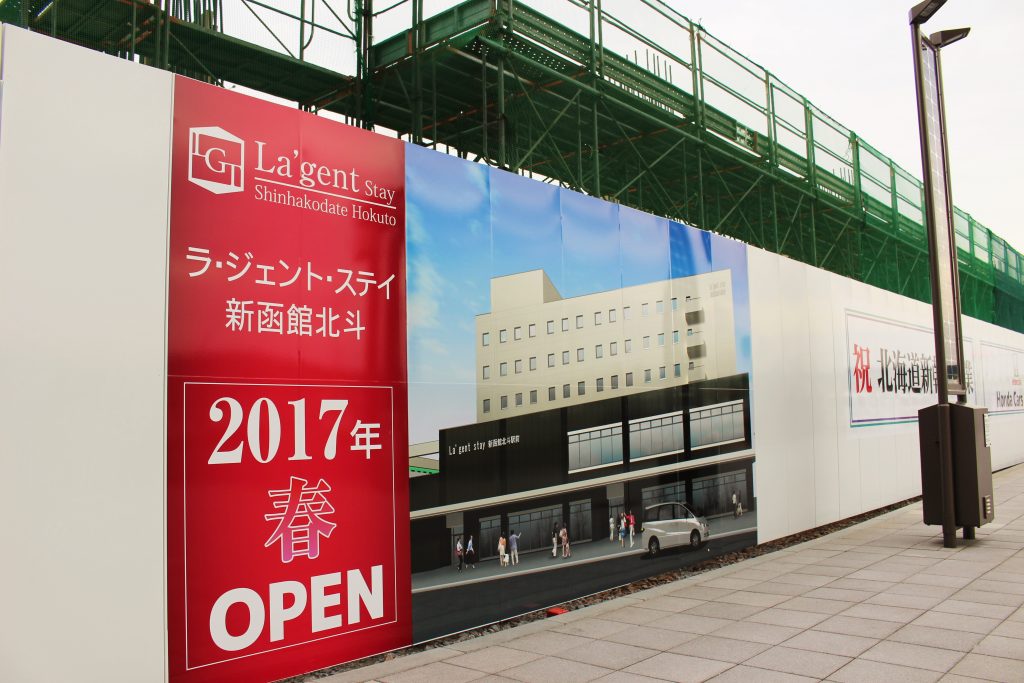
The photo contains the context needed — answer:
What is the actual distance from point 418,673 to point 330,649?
0.49 meters

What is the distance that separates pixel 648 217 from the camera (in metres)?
7.26

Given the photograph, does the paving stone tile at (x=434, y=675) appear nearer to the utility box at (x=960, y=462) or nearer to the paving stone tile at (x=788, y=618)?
the paving stone tile at (x=788, y=618)

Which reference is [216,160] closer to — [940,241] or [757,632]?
[757,632]

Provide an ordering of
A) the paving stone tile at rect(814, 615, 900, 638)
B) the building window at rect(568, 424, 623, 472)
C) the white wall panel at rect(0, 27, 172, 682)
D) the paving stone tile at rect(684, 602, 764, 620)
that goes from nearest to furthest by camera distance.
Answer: the white wall panel at rect(0, 27, 172, 682) → the paving stone tile at rect(814, 615, 900, 638) → the paving stone tile at rect(684, 602, 764, 620) → the building window at rect(568, 424, 623, 472)

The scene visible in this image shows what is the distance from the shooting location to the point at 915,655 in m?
4.57

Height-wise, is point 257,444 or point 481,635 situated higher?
point 257,444

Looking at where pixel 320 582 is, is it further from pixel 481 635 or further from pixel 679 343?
pixel 679 343

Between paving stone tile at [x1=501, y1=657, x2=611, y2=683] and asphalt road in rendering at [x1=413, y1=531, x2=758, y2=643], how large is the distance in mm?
685

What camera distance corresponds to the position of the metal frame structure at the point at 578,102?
11.6 meters

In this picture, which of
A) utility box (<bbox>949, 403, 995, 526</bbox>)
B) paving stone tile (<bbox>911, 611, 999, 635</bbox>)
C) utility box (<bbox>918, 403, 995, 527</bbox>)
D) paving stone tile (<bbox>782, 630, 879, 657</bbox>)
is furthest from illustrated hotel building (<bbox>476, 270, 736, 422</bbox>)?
paving stone tile (<bbox>911, 611, 999, 635</bbox>)

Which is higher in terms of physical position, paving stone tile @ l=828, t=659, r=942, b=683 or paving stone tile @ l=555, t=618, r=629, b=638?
paving stone tile @ l=828, t=659, r=942, b=683

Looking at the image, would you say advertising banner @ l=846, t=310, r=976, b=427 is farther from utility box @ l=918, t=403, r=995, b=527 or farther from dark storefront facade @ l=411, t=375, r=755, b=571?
dark storefront facade @ l=411, t=375, r=755, b=571

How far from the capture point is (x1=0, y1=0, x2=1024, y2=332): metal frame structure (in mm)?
11578

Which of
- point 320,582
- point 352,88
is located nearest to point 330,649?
point 320,582
